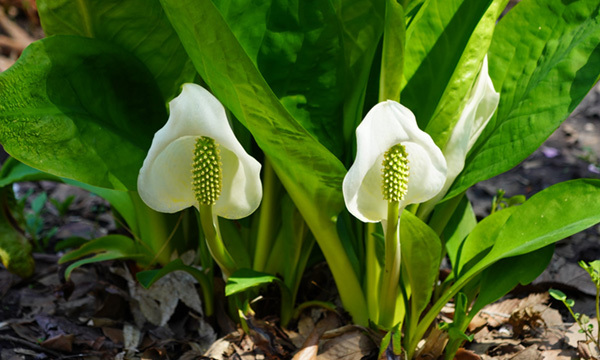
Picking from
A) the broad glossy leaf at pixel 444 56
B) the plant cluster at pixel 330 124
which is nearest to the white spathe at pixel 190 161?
the plant cluster at pixel 330 124

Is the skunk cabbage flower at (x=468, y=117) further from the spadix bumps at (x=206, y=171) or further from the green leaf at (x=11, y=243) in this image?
the green leaf at (x=11, y=243)

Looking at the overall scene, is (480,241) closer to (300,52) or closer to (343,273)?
(343,273)

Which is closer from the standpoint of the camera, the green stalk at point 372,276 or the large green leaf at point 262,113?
the large green leaf at point 262,113

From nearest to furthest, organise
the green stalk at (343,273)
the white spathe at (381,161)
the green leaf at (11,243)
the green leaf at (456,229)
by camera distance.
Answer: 1. the white spathe at (381,161)
2. the green stalk at (343,273)
3. the green leaf at (456,229)
4. the green leaf at (11,243)

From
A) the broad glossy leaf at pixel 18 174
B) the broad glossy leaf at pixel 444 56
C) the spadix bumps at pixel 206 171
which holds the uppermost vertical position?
the broad glossy leaf at pixel 444 56

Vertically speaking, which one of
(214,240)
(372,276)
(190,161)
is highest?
(190,161)

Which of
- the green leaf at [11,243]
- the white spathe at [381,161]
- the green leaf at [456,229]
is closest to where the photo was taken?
the white spathe at [381,161]

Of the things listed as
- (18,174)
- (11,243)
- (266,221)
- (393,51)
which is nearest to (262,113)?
(393,51)

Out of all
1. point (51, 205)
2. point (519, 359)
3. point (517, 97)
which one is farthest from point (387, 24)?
point (51, 205)
